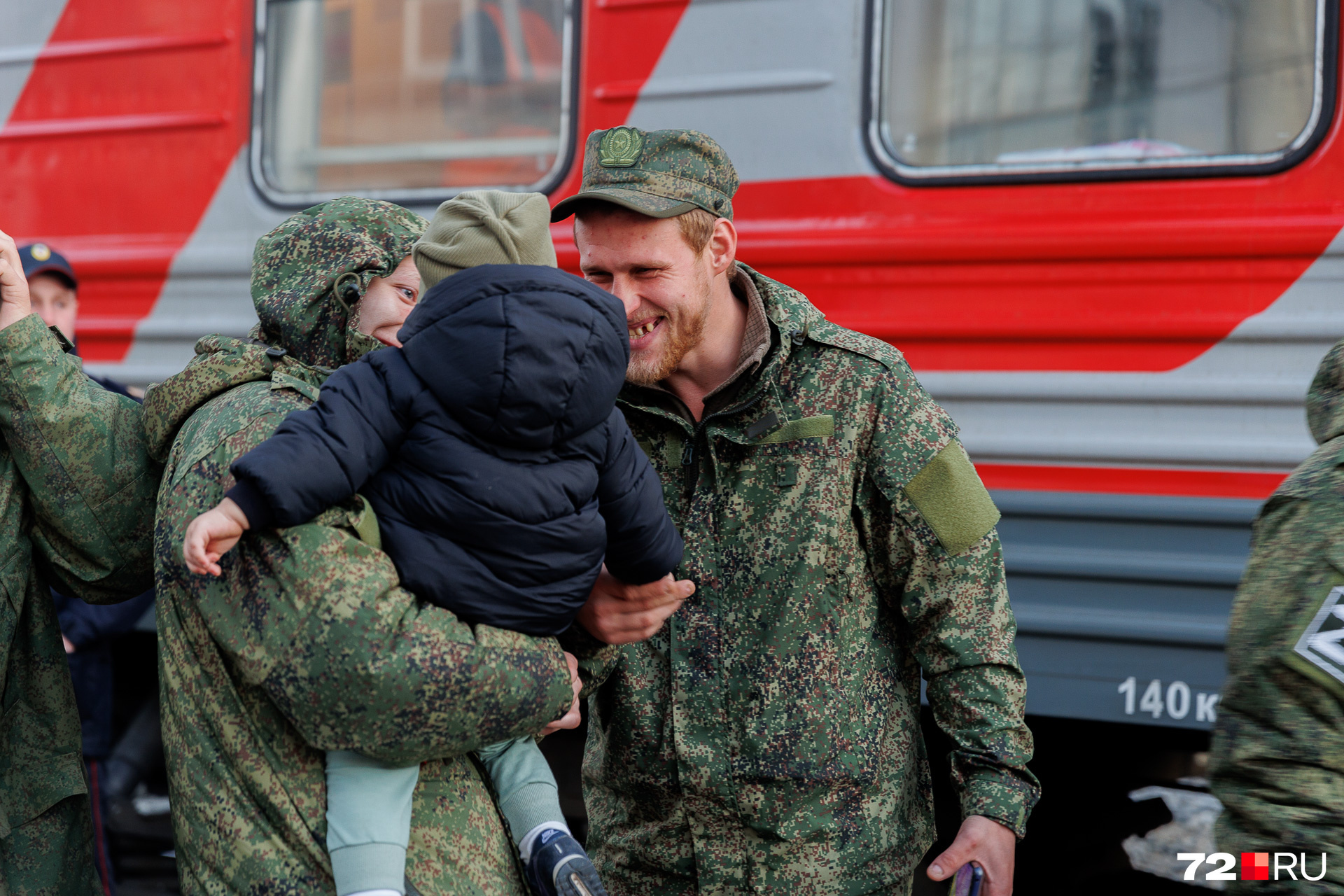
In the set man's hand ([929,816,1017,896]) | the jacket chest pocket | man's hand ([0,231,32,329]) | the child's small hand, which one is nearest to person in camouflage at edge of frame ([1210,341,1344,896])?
man's hand ([929,816,1017,896])

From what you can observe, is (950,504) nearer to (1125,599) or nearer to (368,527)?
(1125,599)

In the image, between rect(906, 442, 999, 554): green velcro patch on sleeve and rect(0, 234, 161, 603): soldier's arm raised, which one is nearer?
rect(0, 234, 161, 603): soldier's arm raised

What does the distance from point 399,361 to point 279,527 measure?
235 millimetres

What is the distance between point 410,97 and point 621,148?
47.3 inches

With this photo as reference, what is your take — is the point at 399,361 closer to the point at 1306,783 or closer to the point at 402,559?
the point at 402,559

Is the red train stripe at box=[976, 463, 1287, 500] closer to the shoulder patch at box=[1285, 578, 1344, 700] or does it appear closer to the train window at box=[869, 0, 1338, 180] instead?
the train window at box=[869, 0, 1338, 180]

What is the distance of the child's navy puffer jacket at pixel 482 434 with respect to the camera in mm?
1341

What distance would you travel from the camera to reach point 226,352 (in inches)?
60.7

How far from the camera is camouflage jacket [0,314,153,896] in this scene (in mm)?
1665

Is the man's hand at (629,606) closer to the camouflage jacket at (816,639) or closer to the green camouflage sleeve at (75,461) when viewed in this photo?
the camouflage jacket at (816,639)

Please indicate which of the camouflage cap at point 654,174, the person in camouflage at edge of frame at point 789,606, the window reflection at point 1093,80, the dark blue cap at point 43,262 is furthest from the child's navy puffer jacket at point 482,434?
the dark blue cap at point 43,262

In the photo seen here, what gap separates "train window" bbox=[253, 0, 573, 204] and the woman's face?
1250 mm

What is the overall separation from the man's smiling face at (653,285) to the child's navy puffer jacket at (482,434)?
0.57 metres

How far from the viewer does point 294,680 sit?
129 centimetres
